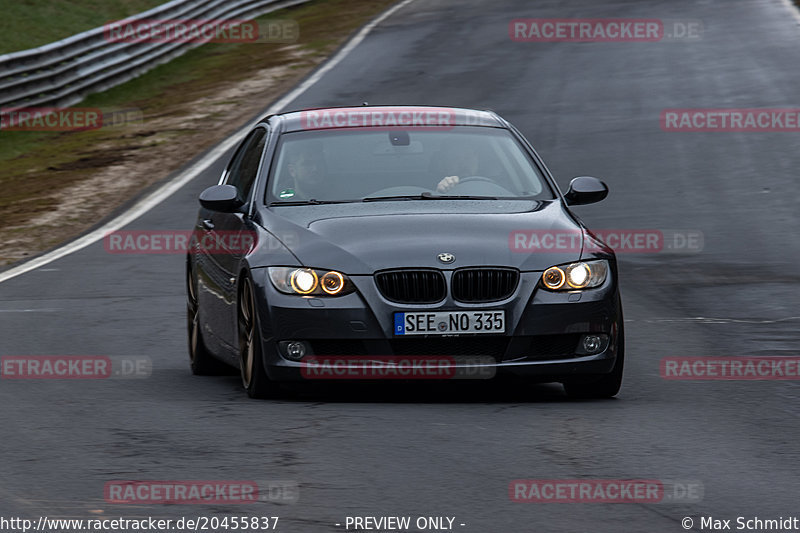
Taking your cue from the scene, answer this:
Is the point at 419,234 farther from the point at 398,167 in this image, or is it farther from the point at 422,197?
the point at 398,167

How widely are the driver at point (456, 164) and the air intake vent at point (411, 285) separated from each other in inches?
48.0

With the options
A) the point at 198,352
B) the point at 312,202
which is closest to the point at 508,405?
the point at 312,202

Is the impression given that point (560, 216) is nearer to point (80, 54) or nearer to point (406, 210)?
point (406, 210)

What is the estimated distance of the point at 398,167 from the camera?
9219mm

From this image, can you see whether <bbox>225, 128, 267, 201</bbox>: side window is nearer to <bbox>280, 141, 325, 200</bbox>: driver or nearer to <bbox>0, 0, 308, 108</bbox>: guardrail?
<bbox>280, 141, 325, 200</bbox>: driver

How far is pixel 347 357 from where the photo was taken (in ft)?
26.2

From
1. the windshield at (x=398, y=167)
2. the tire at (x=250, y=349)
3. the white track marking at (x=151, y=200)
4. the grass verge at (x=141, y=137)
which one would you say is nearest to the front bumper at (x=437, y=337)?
the tire at (x=250, y=349)

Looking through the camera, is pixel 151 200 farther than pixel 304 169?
Yes

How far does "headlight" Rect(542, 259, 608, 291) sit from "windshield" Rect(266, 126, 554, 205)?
956 mm

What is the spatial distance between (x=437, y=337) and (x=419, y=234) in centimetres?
56

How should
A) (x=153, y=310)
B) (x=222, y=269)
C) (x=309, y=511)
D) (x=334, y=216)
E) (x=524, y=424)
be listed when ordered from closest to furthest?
(x=309, y=511) < (x=524, y=424) < (x=334, y=216) < (x=222, y=269) < (x=153, y=310)

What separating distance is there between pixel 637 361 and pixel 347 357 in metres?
2.52

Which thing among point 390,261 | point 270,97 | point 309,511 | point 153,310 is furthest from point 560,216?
point 270,97

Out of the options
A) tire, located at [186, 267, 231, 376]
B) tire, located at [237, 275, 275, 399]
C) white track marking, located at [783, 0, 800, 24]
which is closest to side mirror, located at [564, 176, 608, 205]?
tire, located at [237, 275, 275, 399]
